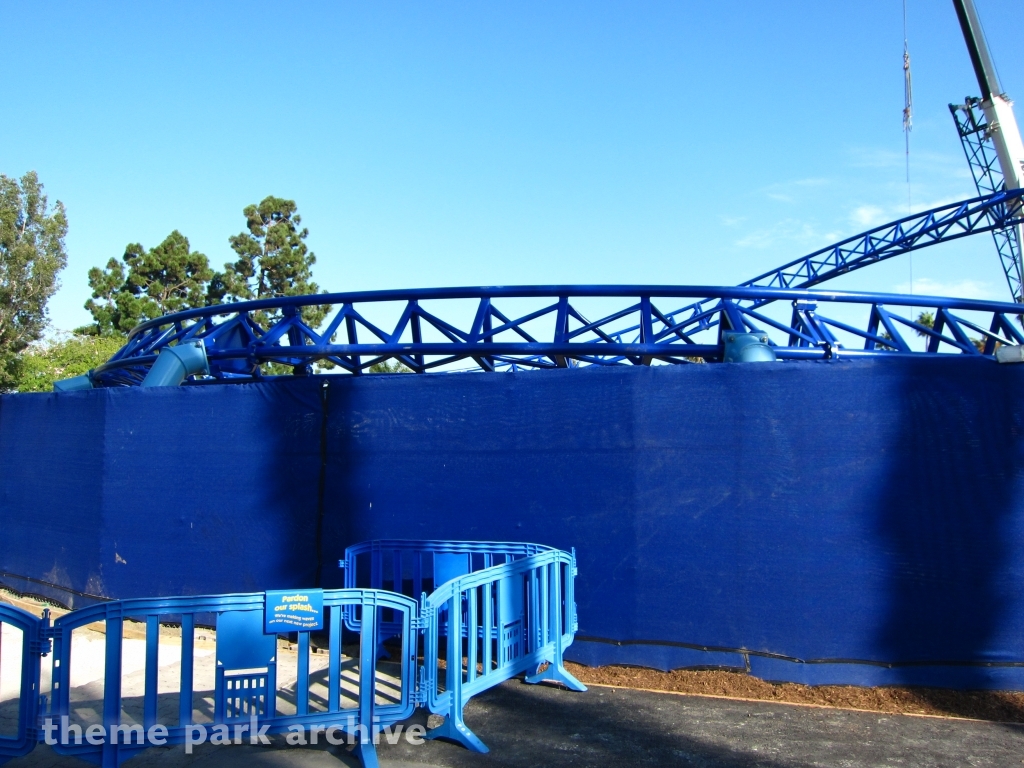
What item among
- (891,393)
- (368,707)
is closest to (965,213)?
(891,393)

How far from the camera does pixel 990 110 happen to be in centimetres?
2578

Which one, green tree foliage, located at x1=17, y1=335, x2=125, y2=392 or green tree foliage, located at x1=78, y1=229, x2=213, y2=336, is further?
green tree foliage, located at x1=78, y1=229, x2=213, y2=336

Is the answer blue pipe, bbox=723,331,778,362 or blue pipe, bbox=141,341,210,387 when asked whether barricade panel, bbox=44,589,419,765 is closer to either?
blue pipe, bbox=723,331,778,362

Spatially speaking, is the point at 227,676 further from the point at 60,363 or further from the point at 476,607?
the point at 60,363

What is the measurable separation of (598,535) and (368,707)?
2.83m

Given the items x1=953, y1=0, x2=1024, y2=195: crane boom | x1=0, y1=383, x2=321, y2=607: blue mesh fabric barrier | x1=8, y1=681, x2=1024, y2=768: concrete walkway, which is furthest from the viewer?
x1=953, y1=0, x2=1024, y2=195: crane boom

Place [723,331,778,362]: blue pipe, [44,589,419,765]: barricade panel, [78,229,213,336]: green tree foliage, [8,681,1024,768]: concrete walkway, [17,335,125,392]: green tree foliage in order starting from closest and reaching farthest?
[44,589,419,765]: barricade panel < [8,681,1024,768]: concrete walkway < [723,331,778,362]: blue pipe < [17,335,125,392]: green tree foliage < [78,229,213,336]: green tree foliage

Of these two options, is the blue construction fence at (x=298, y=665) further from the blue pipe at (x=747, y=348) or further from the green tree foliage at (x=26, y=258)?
the green tree foliage at (x=26, y=258)

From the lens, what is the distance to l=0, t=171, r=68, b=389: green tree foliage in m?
32.0

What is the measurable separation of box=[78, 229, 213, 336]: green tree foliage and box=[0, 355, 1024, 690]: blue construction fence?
39383mm

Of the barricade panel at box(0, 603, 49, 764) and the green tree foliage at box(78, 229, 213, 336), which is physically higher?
the green tree foliage at box(78, 229, 213, 336)

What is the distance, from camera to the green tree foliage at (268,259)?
45812mm

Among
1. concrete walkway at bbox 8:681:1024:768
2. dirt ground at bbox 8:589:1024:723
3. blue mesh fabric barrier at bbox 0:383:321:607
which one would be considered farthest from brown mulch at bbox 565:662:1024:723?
blue mesh fabric barrier at bbox 0:383:321:607

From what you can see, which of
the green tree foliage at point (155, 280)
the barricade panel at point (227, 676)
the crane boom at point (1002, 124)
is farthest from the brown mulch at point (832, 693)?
the green tree foliage at point (155, 280)
